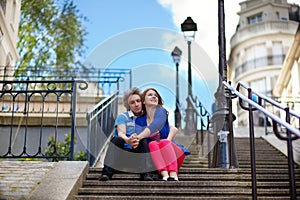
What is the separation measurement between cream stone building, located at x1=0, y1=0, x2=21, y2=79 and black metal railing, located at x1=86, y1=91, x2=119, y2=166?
7188mm

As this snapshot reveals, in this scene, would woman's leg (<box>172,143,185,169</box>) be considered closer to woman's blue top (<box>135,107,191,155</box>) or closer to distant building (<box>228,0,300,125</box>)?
woman's blue top (<box>135,107,191,155</box>)

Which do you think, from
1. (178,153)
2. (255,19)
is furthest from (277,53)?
(178,153)

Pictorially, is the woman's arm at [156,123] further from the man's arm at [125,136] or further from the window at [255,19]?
the window at [255,19]

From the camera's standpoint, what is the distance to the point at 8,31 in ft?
57.5

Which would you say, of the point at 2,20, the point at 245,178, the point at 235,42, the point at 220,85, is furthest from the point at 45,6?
the point at 235,42

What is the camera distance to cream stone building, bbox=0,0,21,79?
16.7m

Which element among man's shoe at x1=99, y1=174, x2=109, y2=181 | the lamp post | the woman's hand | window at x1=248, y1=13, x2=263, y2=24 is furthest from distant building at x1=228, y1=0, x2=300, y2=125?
man's shoe at x1=99, y1=174, x2=109, y2=181

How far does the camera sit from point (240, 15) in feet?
145

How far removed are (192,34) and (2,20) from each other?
7.20 m

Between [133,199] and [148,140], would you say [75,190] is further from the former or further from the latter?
[148,140]

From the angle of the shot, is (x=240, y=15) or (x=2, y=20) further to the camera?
(x=240, y=15)

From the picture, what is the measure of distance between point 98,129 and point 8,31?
10.2 m

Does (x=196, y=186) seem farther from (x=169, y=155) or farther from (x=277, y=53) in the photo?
(x=277, y=53)

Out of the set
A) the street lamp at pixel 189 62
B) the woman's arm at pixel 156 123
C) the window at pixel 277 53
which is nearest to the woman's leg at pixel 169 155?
the woman's arm at pixel 156 123
